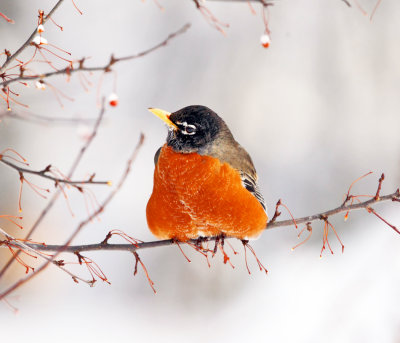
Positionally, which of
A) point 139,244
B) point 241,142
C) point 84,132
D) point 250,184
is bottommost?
point 139,244

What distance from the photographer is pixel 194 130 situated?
2268mm

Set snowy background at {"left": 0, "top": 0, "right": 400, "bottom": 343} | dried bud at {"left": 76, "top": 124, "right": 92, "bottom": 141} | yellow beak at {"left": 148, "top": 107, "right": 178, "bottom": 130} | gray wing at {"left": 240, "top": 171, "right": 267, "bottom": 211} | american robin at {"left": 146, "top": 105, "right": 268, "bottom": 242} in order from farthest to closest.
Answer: snowy background at {"left": 0, "top": 0, "right": 400, "bottom": 343}, gray wing at {"left": 240, "top": 171, "right": 267, "bottom": 211}, american robin at {"left": 146, "top": 105, "right": 268, "bottom": 242}, yellow beak at {"left": 148, "top": 107, "right": 178, "bottom": 130}, dried bud at {"left": 76, "top": 124, "right": 92, "bottom": 141}

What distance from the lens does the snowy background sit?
15.6 feet

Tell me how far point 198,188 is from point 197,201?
0.19ft

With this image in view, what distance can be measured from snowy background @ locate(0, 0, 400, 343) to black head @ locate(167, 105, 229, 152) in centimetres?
258

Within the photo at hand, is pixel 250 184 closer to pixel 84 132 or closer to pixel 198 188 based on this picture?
pixel 198 188

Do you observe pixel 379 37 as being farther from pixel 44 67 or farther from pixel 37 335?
pixel 37 335

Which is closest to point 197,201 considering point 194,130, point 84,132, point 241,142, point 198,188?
point 198,188

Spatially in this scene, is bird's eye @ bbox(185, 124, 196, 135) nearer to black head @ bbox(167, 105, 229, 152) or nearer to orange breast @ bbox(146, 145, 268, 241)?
black head @ bbox(167, 105, 229, 152)

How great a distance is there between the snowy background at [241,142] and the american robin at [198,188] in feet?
8.12

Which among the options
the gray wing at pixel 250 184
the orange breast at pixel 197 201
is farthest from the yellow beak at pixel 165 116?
the gray wing at pixel 250 184

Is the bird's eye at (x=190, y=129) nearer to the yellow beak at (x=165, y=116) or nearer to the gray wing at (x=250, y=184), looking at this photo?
the yellow beak at (x=165, y=116)

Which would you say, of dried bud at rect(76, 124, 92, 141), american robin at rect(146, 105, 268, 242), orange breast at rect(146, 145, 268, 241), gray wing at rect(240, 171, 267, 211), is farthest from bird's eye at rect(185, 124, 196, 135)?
dried bud at rect(76, 124, 92, 141)

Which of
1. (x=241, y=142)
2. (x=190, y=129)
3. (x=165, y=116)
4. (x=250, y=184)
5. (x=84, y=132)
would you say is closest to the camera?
(x=84, y=132)
